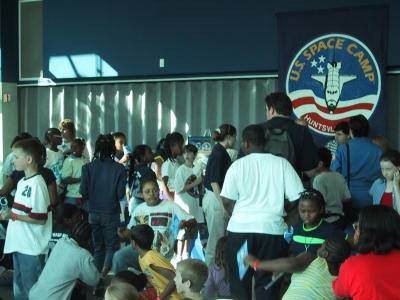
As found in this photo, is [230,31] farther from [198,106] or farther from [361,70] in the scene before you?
[361,70]

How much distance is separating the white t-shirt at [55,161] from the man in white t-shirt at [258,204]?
337cm

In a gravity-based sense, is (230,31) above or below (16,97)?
above

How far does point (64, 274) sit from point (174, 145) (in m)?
2.96

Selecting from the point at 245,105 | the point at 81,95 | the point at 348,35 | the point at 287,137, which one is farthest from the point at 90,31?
the point at 287,137

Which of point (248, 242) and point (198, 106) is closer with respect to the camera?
point (248, 242)

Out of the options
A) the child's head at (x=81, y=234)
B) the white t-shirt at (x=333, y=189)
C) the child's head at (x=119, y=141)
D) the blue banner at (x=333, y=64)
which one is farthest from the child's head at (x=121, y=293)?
the child's head at (x=119, y=141)

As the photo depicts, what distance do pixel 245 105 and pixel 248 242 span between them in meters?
5.17

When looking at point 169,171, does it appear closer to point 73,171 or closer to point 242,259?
point 73,171

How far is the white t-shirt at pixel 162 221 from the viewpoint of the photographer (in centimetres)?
557

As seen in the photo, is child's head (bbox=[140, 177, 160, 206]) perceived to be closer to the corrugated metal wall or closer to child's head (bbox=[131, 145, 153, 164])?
child's head (bbox=[131, 145, 153, 164])

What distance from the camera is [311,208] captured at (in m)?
4.42

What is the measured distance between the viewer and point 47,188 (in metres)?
5.23

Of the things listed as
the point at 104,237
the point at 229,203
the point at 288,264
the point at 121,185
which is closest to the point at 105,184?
the point at 121,185

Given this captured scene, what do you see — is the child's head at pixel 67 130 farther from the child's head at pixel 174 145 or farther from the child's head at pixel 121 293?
the child's head at pixel 121 293
